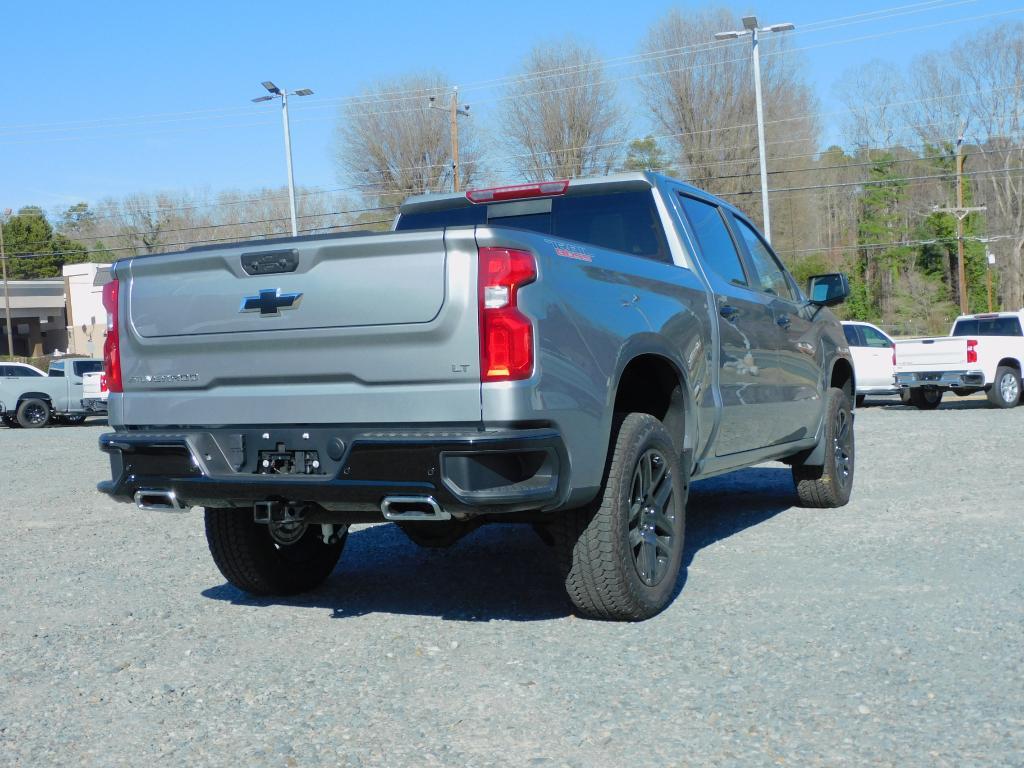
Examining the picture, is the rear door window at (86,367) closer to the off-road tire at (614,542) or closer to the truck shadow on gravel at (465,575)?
the truck shadow on gravel at (465,575)

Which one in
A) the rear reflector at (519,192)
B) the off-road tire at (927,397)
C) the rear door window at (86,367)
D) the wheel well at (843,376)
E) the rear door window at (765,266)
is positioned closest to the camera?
the rear reflector at (519,192)

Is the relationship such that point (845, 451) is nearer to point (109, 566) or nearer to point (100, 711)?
point (109, 566)

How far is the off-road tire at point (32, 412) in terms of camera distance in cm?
2669

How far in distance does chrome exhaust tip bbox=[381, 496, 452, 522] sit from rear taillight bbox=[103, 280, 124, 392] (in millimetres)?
1479

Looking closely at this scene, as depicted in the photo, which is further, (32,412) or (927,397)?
(32,412)

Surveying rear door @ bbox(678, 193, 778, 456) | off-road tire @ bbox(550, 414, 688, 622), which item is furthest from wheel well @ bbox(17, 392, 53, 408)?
off-road tire @ bbox(550, 414, 688, 622)

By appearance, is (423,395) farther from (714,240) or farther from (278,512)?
(714,240)

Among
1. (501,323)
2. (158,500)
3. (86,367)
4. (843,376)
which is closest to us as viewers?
(501,323)

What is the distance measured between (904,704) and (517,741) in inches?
51.4

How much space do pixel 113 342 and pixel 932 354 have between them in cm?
1760

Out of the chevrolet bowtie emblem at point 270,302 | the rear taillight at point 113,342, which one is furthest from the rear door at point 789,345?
the rear taillight at point 113,342

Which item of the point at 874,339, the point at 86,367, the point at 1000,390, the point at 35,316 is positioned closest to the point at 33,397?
the point at 86,367

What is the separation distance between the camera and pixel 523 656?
455 cm

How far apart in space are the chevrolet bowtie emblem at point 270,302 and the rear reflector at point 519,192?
204 cm
